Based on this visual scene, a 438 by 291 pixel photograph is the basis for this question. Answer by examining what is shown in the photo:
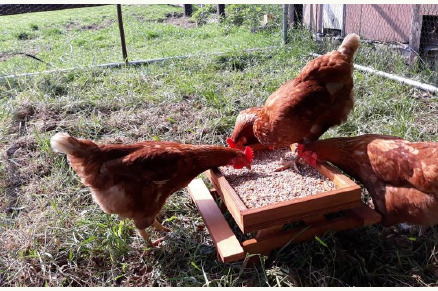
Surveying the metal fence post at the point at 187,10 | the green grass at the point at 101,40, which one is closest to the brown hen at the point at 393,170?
the green grass at the point at 101,40

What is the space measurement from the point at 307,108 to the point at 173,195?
118 centimetres

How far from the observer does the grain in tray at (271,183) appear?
1878 millimetres

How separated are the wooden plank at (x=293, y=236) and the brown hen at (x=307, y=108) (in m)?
0.71

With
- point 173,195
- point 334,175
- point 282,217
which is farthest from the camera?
point 173,195

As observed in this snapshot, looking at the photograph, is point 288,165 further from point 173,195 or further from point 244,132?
point 173,195

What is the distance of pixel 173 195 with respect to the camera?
2.38 metres

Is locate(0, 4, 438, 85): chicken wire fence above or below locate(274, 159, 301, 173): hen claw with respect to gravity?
above

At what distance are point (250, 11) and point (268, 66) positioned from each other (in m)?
3.82

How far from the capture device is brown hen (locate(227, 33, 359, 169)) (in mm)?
2342

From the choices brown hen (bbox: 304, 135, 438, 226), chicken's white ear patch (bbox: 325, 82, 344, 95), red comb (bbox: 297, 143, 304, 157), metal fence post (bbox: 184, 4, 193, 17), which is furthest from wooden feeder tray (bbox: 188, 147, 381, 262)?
metal fence post (bbox: 184, 4, 193, 17)

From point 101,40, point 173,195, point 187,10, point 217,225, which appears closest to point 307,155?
point 217,225

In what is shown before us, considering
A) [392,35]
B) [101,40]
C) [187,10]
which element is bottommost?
[392,35]

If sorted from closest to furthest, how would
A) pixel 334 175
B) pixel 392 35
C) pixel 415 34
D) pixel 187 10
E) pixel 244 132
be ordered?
pixel 334 175, pixel 244 132, pixel 415 34, pixel 392 35, pixel 187 10

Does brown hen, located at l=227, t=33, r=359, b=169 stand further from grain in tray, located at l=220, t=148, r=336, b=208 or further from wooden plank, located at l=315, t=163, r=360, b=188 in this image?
wooden plank, located at l=315, t=163, r=360, b=188
